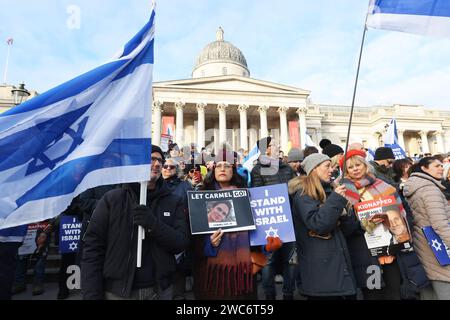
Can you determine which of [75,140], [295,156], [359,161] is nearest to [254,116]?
[295,156]

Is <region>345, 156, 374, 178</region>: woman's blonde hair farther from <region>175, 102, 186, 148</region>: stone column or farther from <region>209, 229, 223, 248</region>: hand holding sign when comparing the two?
<region>175, 102, 186, 148</region>: stone column

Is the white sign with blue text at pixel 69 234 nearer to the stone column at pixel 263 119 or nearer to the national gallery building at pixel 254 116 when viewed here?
the national gallery building at pixel 254 116

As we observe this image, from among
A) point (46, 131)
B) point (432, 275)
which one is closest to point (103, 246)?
point (46, 131)

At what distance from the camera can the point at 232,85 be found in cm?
3647

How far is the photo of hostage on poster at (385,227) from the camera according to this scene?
323 centimetres

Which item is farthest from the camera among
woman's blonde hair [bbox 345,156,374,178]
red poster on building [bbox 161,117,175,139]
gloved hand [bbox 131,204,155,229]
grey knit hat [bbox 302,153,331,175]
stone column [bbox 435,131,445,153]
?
stone column [bbox 435,131,445,153]

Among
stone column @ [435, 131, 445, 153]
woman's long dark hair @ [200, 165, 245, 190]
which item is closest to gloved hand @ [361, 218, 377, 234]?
woman's long dark hair @ [200, 165, 245, 190]

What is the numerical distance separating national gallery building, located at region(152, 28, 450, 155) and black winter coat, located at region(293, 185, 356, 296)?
2575 cm

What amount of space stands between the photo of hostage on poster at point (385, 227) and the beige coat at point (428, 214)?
1.05ft

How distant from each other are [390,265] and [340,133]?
4442 centimetres

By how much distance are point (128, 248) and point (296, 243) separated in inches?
68.9

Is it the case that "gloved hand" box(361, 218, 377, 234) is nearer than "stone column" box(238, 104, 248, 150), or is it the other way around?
"gloved hand" box(361, 218, 377, 234)

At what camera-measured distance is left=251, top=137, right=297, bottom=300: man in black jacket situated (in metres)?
4.57

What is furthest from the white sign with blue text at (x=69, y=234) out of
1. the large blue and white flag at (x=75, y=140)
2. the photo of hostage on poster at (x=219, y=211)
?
the photo of hostage on poster at (x=219, y=211)
